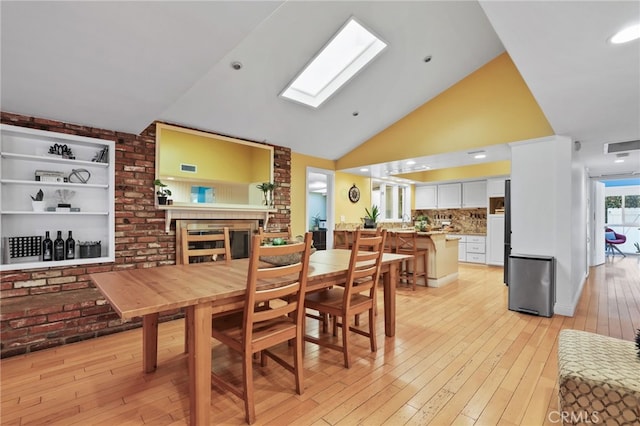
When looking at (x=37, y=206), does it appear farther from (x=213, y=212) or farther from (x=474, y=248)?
(x=474, y=248)

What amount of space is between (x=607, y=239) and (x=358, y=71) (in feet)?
30.1

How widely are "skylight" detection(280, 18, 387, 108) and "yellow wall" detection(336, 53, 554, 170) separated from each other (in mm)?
1596

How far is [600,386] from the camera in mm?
1394

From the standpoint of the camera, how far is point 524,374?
220 centimetres

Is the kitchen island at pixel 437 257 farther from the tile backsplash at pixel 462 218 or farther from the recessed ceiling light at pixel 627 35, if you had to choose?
the recessed ceiling light at pixel 627 35

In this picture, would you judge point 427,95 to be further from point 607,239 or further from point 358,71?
point 607,239

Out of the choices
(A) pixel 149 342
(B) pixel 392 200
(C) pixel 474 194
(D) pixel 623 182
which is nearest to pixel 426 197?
(B) pixel 392 200

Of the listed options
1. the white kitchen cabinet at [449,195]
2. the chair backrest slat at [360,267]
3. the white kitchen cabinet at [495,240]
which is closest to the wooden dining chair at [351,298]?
the chair backrest slat at [360,267]

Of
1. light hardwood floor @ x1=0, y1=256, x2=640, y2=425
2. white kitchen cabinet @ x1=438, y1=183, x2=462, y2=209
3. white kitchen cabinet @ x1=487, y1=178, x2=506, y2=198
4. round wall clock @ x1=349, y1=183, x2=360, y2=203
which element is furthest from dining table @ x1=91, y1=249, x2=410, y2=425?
white kitchen cabinet @ x1=438, y1=183, x2=462, y2=209

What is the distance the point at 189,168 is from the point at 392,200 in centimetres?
511

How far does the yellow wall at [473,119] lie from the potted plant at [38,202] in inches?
179

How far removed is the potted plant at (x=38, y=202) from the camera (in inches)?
113

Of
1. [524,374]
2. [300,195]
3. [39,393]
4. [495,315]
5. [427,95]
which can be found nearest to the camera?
[39,393]

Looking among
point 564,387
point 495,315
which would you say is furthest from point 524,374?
point 495,315
